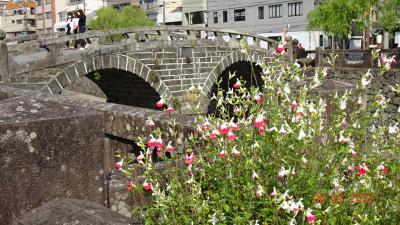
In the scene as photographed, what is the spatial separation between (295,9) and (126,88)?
2543 cm

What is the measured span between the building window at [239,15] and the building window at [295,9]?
4.87m

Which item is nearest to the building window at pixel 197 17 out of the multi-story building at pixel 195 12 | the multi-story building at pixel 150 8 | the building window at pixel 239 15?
the multi-story building at pixel 195 12

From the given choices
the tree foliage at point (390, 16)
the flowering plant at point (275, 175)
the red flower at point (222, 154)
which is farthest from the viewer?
the tree foliage at point (390, 16)

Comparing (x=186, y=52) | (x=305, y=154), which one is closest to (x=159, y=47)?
(x=186, y=52)

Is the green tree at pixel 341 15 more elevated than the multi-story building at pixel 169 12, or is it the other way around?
the multi-story building at pixel 169 12

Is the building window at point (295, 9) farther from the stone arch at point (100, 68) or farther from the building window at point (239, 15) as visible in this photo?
the stone arch at point (100, 68)

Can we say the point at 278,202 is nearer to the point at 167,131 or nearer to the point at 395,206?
the point at 395,206

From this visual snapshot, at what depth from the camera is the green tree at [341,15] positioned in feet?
112

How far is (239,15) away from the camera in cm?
4675

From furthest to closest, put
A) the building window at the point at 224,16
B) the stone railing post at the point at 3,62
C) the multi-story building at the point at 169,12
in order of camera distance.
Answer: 1. the multi-story building at the point at 169,12
2. the building window at the point at 224,16
3. the stone railing post at the point at 3,62

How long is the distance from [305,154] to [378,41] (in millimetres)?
42489

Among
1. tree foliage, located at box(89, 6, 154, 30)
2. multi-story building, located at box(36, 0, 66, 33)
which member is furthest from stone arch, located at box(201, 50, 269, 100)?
multi-story building, located at box(36, 0, 66, 33)

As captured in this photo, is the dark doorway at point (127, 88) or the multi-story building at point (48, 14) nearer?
the dark doorway at point (127, 88)

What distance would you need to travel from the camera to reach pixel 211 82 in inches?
826
